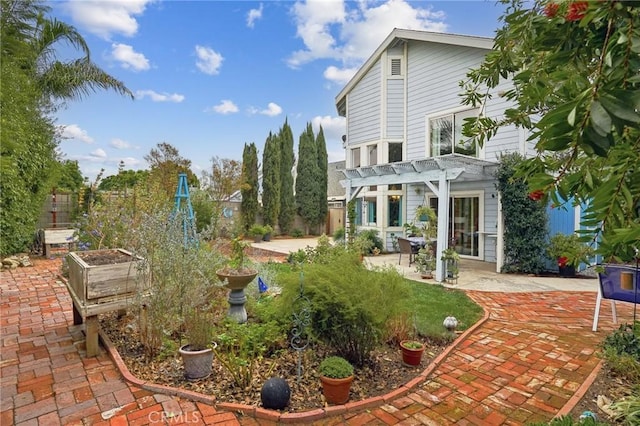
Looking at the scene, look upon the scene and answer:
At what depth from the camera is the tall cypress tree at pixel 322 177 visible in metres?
20.8

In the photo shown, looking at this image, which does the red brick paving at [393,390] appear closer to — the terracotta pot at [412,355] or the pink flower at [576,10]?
the terracotta pot at [412,355]

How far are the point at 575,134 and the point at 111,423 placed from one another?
3097mm

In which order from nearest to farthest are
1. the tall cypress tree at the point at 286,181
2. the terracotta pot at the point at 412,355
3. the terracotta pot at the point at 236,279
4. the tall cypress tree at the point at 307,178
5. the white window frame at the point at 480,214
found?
the terracotta pot at the point at 412,355 → the terracotta pot at the point at 236,279 → the white window frame at the point at 480,214 → the tall cypress tree at the point at 286,181 → the tall cypress tree at the point at 307,178

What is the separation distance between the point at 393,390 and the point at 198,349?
1.77 m

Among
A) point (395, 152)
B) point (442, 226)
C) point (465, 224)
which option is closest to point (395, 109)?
point (395, 152)

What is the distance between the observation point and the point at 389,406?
107 inches

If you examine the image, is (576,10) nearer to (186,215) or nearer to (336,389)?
(336,389)

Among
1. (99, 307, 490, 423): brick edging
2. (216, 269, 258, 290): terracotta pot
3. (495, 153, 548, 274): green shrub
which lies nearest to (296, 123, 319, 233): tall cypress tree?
(495, 153, 548, 274): green shrub

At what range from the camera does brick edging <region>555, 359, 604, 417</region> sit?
2653 mm

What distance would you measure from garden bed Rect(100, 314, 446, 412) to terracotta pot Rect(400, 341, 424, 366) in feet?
0.20

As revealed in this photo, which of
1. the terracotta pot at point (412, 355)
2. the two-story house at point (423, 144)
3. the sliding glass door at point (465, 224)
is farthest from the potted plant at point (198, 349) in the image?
the sliding glass door at point (465, 224)

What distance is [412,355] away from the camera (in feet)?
10.9

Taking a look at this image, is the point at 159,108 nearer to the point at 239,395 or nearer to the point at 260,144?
the point at 239,395

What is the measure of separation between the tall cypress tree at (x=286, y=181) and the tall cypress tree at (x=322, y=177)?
1.66 metres
